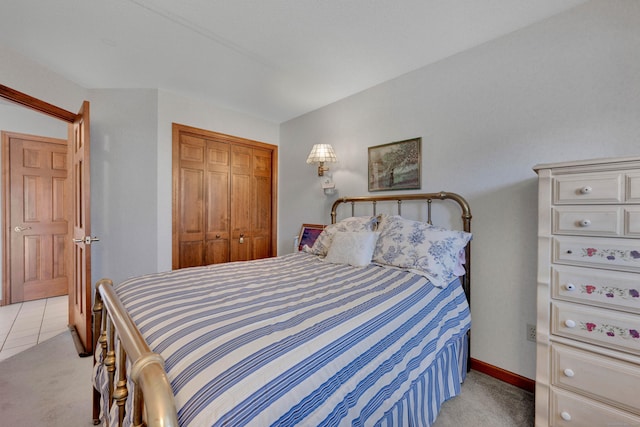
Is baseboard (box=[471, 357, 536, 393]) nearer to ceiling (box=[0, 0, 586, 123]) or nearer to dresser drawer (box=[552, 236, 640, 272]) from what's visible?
dresser drawer (box=[552, 236, 640, 272])

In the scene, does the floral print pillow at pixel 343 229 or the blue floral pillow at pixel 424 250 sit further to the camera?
the floral print pillow at pixel 343 229

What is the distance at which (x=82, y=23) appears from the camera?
5.97 ft

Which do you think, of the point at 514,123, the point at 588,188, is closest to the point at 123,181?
the point at 514,123

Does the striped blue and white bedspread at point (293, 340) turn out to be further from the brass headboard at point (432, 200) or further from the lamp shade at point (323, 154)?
the lamp shade at point (323, 154)

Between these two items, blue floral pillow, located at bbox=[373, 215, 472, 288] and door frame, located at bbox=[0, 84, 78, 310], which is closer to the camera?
blue floral pillow, located at bbox=[373, 215, 472, 288]

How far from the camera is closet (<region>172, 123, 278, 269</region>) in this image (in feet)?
9.77

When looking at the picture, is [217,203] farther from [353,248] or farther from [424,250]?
[424,250]

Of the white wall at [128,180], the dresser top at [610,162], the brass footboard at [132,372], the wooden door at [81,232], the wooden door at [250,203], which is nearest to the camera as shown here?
the brass footboard at [132,372]

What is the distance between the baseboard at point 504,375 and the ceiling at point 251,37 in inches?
96.5

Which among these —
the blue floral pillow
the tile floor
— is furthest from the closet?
the blue floral pillow

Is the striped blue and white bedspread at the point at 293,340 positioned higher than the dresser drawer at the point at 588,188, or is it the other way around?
the dresser drawer at the point at 588,188

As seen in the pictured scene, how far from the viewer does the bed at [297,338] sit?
2.21 feet

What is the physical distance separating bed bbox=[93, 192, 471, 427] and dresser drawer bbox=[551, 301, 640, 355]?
51cm

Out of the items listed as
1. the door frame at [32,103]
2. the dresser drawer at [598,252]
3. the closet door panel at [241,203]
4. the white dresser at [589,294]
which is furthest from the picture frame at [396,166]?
the door frame at [32,103]
